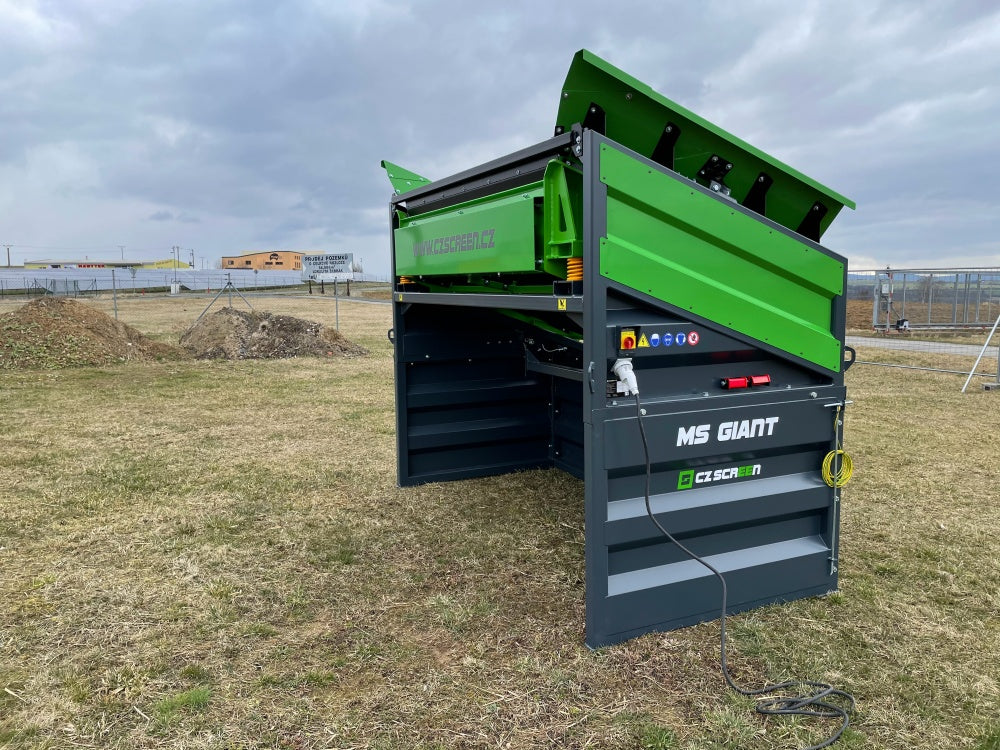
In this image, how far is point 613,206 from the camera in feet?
9.29

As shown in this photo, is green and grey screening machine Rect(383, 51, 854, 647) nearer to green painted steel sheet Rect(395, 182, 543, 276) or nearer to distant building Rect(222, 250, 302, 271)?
green painted steel sheet Rect(395, 182, 543, 276)

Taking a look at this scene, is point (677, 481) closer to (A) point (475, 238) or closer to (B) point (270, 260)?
(A) point (475, 238)

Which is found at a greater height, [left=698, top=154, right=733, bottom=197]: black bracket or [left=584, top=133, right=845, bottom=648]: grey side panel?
[left=698, top=154, right=733, bottom=197]: black bracket

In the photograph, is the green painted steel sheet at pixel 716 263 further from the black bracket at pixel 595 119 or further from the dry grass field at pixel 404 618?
the dry grass field at pixel 404 618

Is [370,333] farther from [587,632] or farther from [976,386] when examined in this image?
[587,632]

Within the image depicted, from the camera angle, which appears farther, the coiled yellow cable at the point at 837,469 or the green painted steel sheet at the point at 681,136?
the coiled yellow cable at the point at 837,469

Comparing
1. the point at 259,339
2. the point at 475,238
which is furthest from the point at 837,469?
the point at 259,339

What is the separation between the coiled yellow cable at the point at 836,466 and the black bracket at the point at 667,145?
1.46m

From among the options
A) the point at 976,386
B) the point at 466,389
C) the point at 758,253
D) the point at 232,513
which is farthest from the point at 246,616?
the point at 976,386

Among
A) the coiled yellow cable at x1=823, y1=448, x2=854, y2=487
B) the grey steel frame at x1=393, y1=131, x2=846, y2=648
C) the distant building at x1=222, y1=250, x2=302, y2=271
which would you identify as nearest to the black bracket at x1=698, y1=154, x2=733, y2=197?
the grey steel frame at x1=393, y1=131, x2=846, y2=648

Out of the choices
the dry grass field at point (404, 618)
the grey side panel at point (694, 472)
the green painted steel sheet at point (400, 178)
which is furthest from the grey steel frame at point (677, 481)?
the green painted steel sheet at point (400, 178)

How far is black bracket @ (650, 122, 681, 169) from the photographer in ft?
10.3

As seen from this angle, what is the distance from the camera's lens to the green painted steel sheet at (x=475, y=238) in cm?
329

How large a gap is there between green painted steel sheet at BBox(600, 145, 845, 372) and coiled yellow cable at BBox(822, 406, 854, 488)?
1.06 feet
